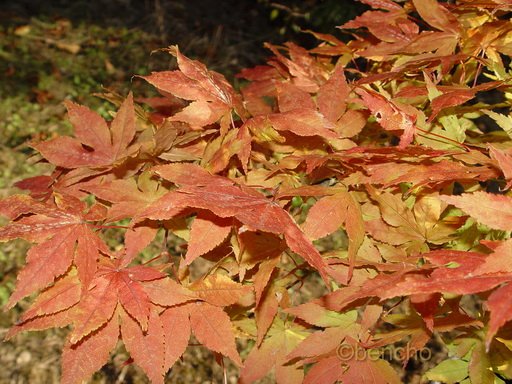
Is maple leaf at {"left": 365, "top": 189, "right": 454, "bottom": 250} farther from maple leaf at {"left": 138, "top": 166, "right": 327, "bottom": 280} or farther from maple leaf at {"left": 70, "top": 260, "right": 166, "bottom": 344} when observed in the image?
maple leaf at {"left": 70, "top": 260, "right": 166, "bottom": 344}

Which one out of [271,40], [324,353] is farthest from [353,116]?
[271,40]

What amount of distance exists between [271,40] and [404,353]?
14.7 ft

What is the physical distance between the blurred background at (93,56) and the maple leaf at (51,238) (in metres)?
1.75

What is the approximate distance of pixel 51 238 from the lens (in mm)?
1033

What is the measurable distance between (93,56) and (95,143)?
12.0 ft

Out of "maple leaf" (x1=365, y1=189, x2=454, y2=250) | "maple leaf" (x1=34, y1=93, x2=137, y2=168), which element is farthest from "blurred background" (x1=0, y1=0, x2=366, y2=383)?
"maple leaf" (x1=365, y1=189, x2=454, y2=250)

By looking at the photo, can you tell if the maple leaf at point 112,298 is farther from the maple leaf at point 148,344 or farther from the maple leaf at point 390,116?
the maple leaf at point 390,116

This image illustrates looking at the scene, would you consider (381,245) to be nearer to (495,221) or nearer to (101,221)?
(495,221)

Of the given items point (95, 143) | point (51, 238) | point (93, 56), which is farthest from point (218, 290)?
point (93, 56)

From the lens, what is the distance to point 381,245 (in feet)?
3.59

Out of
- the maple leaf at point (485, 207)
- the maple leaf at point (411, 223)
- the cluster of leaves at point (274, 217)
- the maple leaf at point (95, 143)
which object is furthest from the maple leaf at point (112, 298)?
the maple leaf at point (485, 207)

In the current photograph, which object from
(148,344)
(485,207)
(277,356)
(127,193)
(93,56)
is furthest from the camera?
(93,56)

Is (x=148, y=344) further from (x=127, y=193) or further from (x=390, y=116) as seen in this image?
(x=390, y=116)

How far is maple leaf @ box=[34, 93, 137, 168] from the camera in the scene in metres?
1.21
